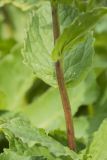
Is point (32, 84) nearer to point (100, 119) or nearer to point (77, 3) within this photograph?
point (100, 119)

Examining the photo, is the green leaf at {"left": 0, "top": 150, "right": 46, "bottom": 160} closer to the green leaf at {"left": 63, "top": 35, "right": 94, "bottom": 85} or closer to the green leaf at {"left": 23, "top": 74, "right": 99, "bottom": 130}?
the green leaf at {"left": 63, "top": 35, "right": 94, "bottom": 85}

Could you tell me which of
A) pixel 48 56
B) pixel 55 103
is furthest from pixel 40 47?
pixel 55 103

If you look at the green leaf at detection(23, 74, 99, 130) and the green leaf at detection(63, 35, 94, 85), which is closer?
the green leaf at detection(63, 35, 94, 85)

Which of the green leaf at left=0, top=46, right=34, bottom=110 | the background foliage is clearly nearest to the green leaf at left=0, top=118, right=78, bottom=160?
the background foliage

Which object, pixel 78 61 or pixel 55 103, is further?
pixel 55 103

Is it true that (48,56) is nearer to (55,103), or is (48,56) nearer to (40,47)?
(40,47)

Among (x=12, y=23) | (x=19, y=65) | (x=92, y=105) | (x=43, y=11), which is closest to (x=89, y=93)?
(x=92, y=105)
